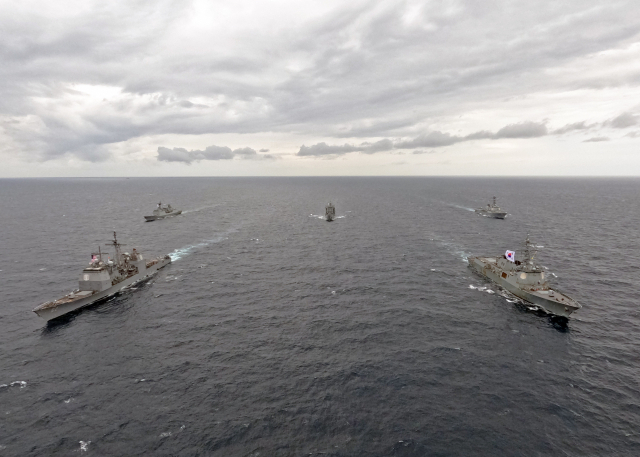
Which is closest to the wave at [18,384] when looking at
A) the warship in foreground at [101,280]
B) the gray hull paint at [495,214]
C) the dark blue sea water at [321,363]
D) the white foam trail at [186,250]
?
the dark blue sea water at [321,363]

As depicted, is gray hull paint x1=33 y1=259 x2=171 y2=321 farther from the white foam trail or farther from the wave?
the wave

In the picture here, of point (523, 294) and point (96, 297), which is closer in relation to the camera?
point (523, 294)

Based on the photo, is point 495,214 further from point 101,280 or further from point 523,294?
point 101,280

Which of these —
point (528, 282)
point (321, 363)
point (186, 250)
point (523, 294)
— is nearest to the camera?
point (321, 363)

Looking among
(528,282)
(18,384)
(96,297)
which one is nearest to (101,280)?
(96,297)

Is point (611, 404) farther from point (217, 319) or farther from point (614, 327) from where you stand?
point (217, 319)

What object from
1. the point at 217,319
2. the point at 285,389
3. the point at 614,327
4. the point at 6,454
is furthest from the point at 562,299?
the point at 6,454

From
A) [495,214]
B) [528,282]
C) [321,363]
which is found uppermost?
[495,214]
